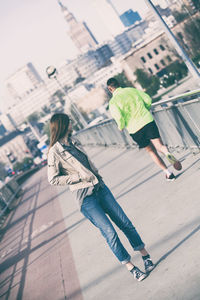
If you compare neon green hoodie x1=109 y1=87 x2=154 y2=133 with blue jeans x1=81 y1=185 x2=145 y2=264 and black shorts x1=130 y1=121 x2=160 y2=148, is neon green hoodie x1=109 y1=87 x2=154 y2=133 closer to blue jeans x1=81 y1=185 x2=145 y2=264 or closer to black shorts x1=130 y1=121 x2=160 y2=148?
black shorts x1=130 y1=121 x2=160 y2=148

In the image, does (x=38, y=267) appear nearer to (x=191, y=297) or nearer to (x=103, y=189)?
(x=103, y=189)

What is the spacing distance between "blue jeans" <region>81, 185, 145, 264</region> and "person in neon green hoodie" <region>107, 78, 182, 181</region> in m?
1.69

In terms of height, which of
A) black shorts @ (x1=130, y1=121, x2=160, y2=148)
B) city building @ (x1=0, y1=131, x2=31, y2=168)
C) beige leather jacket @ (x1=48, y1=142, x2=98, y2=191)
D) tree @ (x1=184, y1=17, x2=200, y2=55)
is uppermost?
city building @ (x1=0, y1=131, x2=31, y2=168)

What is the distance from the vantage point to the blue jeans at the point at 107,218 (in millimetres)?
3289

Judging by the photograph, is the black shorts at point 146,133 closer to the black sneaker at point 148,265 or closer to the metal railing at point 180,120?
the metal railing at point 180,120

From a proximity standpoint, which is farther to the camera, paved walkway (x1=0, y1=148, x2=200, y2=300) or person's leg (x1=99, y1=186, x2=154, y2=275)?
person's leg (x1=99, y1=186, x2=154, y2=275)

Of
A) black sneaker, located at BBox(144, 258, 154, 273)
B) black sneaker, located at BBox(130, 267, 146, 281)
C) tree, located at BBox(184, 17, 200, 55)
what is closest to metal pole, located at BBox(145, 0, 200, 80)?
black sneaker, located at BBox(144, 258, 154, 273)

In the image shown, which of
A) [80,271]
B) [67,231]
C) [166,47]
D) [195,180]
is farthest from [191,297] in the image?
[166,47]

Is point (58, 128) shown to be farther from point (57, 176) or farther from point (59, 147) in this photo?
point (57, 176)

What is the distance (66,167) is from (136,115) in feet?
7.07

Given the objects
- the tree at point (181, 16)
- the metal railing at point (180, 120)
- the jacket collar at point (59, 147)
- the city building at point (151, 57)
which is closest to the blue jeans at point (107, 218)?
the jacket collar at point (59, 147)

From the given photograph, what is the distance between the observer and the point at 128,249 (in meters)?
4.26

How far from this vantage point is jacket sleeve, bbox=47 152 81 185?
3238 mm

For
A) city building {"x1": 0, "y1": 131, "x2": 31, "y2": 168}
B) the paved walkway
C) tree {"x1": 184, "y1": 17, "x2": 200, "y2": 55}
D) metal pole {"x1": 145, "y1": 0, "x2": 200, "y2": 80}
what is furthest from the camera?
city building {"x1": 0, "y1": 131, "x2": 31, "y2": 168}
